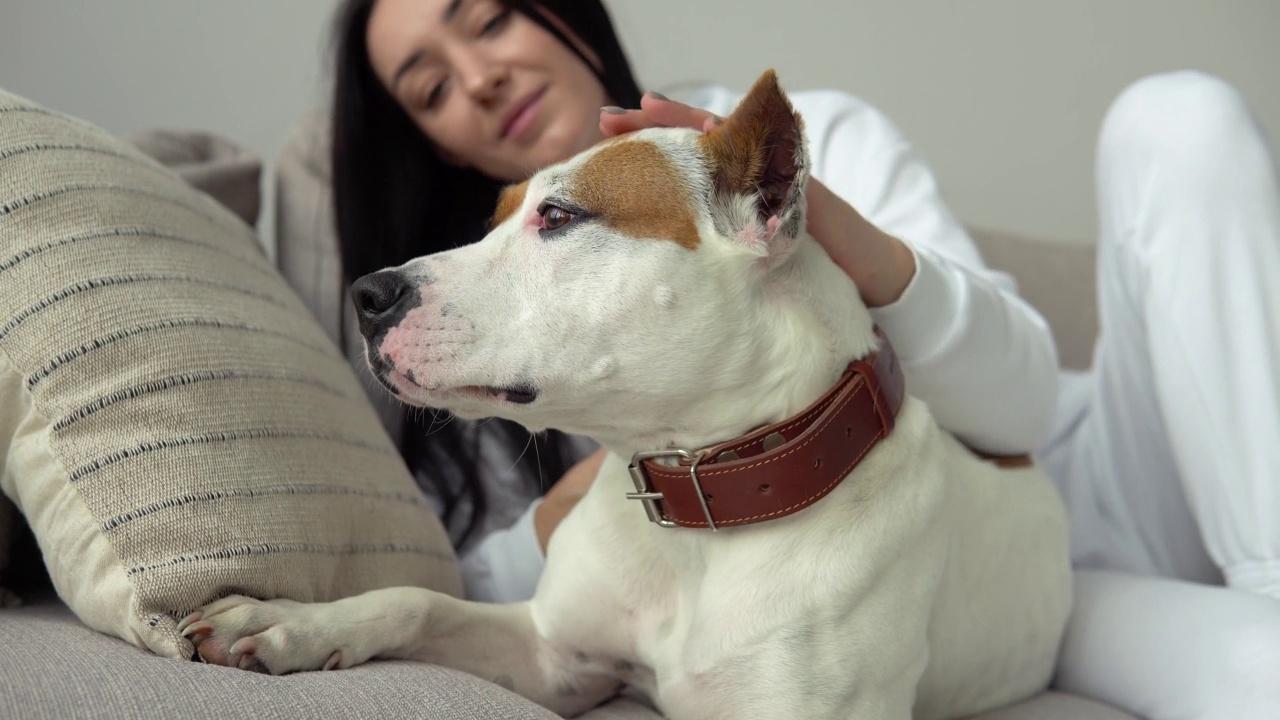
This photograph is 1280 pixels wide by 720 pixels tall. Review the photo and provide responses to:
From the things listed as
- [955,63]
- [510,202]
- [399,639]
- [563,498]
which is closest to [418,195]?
[563,498]

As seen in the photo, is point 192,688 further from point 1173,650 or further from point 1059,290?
point 1059,290

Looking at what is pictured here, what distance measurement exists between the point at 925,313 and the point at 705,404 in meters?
0.41

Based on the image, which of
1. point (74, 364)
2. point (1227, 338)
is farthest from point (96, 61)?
point (1227, 338)

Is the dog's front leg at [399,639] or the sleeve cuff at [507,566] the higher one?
the dog's front leg at [399,639]

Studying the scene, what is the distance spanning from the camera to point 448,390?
3.25 feet

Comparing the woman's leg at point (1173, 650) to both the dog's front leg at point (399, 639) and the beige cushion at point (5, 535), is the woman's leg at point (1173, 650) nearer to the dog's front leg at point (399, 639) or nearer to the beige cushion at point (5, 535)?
the dog's front leg at point (399, 639)

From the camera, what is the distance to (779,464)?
0.99 metres

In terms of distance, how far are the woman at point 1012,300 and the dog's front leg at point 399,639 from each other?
35 cm

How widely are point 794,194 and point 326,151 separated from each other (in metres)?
1.54

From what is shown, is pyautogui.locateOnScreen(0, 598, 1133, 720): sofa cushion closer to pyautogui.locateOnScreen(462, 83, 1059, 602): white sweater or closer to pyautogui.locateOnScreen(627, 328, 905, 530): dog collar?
pyautogui.locateOnScreen(627, 328, 905, 530): dog collar

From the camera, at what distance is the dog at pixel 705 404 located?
3.23 feet

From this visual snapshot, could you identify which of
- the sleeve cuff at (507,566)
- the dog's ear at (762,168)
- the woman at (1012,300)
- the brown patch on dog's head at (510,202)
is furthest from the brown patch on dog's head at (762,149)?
the sleeve cuff at (507,566)

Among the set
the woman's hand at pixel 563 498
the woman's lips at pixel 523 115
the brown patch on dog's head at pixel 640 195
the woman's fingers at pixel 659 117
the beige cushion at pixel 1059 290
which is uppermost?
the woman's fingers at pixel 659 117

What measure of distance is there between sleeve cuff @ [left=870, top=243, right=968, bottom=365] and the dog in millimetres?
156
